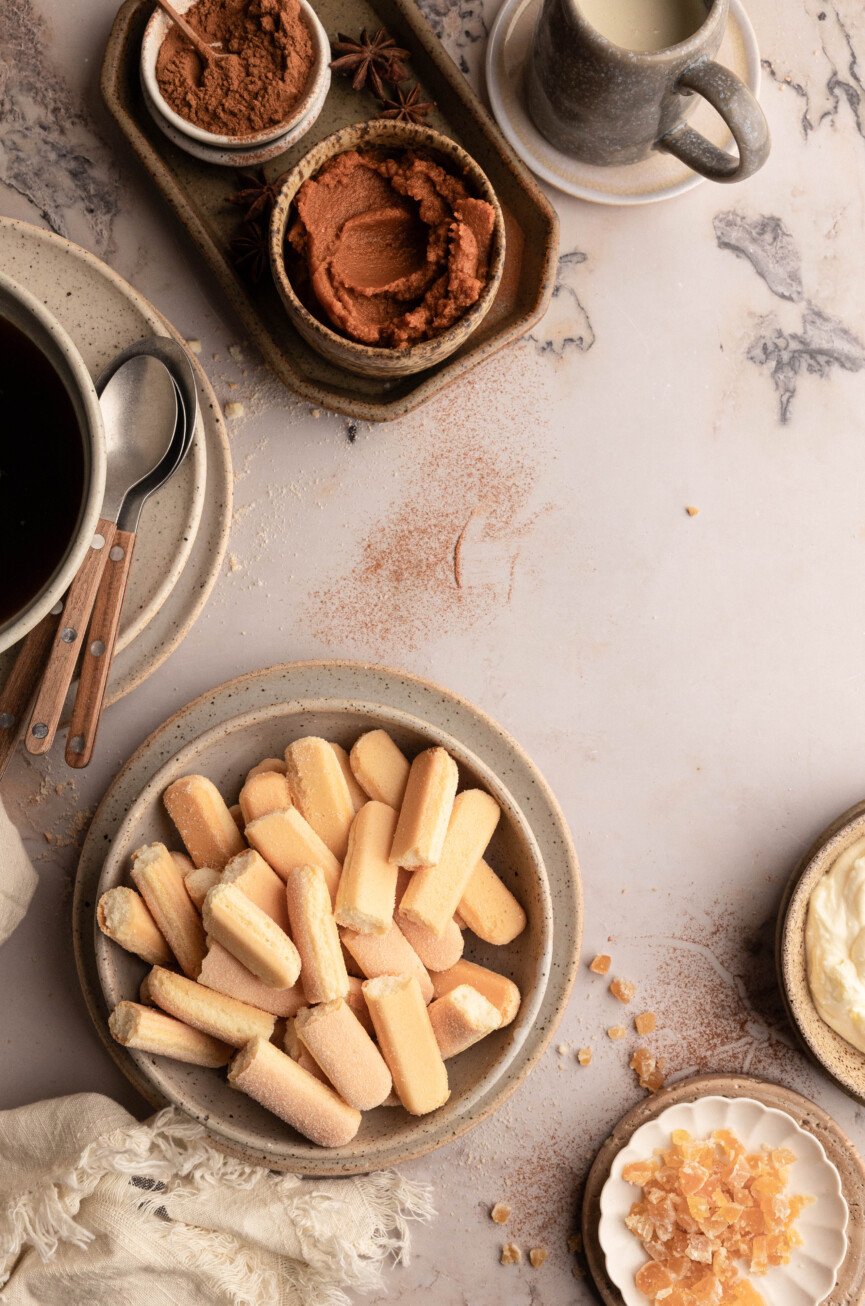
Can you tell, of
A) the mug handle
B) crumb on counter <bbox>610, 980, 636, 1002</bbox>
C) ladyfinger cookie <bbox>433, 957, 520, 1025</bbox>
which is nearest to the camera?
the mug handle

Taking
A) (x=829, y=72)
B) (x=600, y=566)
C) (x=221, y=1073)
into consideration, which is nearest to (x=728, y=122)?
(x=829, y=72)

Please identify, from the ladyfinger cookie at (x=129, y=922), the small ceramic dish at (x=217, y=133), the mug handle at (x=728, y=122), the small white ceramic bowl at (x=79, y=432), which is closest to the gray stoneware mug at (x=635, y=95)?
the mug handle at (x=728, y=122)

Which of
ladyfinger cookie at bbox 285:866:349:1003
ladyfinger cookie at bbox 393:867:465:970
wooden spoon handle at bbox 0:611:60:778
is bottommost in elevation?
ladyfinger cookie at bbox 393:867:465:970

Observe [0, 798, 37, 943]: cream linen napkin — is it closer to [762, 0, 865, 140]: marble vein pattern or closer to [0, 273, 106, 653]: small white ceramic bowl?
[0, 273, 106, 653]: small white ceramic bowl

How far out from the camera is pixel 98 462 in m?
0.76

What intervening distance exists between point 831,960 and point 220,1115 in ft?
2.22

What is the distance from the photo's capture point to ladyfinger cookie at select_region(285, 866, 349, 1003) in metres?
1.08

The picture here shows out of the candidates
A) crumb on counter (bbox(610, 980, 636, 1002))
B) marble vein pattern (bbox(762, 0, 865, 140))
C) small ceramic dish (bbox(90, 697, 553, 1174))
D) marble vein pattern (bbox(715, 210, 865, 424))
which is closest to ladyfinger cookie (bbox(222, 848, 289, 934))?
small ceramic dish (bbox(90, 697, 553, 1174))

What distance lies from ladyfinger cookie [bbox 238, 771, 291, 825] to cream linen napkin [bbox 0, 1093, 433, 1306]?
1.10ft

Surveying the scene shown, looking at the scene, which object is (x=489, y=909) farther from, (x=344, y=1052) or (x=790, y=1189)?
(x=790, y=1189)

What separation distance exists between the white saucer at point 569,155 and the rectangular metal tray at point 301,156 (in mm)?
51

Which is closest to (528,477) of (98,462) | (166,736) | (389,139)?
(389,139)

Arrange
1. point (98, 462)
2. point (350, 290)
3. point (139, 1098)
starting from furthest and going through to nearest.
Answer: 1. point (139, 1098)
2. point (350, 290)
3. point (98, 462)

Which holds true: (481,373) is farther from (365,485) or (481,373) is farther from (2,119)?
(2,119)
